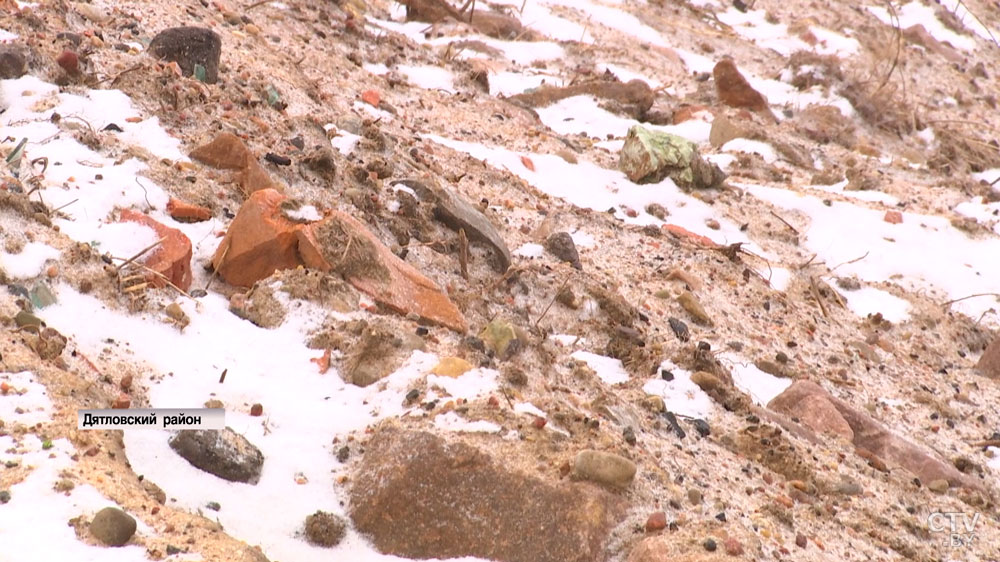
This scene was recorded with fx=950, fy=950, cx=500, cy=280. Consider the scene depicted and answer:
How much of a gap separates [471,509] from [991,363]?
326 cm

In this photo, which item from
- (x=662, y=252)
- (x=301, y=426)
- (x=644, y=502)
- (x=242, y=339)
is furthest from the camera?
(x=662, y=252)

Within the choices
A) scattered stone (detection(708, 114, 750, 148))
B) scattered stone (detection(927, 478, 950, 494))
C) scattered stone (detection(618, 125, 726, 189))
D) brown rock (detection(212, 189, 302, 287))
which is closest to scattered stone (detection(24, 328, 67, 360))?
brown rock (detection(212, 189, 302, 287))

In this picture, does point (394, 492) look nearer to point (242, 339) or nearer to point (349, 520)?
point (349, 520)

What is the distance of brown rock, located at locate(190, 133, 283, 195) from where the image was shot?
3.61 m

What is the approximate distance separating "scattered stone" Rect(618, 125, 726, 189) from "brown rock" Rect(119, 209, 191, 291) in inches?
116

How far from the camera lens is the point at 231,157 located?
3.65 m

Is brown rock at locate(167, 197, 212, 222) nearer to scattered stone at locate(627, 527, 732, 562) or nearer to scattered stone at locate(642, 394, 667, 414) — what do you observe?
scattered stone at locate(642, 394, 667, 414)

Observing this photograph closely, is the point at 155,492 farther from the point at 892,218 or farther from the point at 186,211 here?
the point at 892,218

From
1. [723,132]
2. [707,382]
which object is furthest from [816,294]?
[723,132]

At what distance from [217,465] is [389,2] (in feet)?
19.0

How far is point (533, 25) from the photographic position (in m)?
8.05

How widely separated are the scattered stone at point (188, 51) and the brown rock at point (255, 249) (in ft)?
4.33

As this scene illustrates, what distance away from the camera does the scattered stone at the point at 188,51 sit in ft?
13.7

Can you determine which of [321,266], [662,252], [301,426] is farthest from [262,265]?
[662,252]
